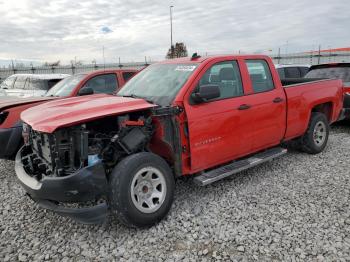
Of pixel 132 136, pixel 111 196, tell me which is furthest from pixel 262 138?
pixel 111 196

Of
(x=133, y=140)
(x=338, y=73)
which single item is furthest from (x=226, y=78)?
(x=338, y=73)

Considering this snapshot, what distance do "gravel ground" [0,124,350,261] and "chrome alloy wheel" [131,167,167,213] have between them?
0.89 feet

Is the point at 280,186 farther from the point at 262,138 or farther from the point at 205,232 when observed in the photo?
the point at 205,232

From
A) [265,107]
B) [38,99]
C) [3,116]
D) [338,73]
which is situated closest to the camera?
[265,107]

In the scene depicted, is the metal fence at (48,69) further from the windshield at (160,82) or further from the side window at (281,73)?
the windshield at (160,82)

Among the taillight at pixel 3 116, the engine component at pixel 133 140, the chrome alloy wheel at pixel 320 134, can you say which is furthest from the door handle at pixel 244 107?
the taillight at pixel 3 116

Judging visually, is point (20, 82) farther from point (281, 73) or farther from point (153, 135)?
point (281, 73)

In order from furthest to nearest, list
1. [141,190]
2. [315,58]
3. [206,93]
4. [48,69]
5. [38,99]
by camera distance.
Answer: [48,69] < [315,58] < [38,99] < [206,93] < [141,190]

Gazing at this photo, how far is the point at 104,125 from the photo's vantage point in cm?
370

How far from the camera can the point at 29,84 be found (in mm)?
10203

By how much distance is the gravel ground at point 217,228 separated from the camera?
3.11 metres

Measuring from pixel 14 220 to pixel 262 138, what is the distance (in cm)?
355

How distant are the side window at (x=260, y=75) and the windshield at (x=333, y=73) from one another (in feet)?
12.3

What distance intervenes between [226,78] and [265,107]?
791 mm
